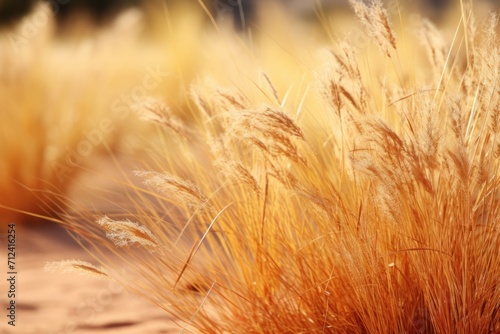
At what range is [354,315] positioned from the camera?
6.72 feet

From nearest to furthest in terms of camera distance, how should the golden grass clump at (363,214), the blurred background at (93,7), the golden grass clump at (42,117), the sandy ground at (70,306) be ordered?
the golden grass clump at (363,214) < the sandy ground at (70,306) < the golden grass clump at (42,117) < the blurred background at (93,7)

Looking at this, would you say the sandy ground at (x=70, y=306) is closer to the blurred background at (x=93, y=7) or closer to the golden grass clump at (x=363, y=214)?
the golden grass clump at (x=363, y=214)

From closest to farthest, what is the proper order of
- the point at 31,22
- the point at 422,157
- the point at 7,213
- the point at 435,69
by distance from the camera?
the point at 422,157
the point at 435,69
the point at 7,213
the point at 31,22

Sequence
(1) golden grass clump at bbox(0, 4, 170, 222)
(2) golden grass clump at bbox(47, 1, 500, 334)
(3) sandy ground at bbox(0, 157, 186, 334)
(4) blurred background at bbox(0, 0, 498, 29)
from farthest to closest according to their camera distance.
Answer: (4) blurred background at bbox(0, 0, 498, 29), (1) golden grass clump at bbox(0, 4, 170, 222), (3) sandy ground at bbox(0, 157, 186, 334), (2) golden grass clump at bbox(47, 1, 500, 334)

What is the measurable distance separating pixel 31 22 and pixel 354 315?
3.11 m

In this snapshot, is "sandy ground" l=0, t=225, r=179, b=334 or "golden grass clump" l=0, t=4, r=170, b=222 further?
"golden grass clump" l=0, t=4, r=170, b=222

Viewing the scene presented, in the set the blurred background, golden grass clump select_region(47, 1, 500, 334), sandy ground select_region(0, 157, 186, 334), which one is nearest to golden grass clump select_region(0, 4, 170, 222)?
sandy ground select_region(0, 157, 186, 334)

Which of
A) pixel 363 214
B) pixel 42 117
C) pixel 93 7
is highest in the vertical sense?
pixel 363 214

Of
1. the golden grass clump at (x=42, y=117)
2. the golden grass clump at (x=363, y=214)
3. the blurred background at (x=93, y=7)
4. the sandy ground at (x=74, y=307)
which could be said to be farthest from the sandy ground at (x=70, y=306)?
the blurred background at (x=93, y=7)

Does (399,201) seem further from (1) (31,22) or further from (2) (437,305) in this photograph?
(1) (31,22)

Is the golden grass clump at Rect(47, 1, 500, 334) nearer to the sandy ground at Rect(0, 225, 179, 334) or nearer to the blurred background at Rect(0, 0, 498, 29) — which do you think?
the sandy ground at Rect(0, 225, 179, 334)

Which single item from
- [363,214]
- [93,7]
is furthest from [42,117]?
[93,7]

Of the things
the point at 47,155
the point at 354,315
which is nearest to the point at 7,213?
the point at 47,155

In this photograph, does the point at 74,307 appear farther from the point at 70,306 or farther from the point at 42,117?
the point at 42,117
